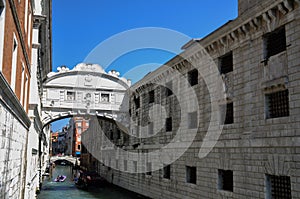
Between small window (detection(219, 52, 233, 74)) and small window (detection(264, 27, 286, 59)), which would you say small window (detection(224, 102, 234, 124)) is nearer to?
small window (detection(219, 52, 233, 74))

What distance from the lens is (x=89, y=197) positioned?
885 inches

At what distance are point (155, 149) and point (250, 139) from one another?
8.78m

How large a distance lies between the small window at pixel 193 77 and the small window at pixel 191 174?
3.80 metres

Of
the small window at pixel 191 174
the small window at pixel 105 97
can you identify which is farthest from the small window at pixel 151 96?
the small window at pixel 191 174

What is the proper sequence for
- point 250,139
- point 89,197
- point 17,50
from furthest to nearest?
point 89,197
point 250,139
point 17,50

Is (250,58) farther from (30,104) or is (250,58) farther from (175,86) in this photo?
(30,104)

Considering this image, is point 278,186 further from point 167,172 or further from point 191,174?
point 167,172

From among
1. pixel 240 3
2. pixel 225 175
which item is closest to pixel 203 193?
pixel 225 175

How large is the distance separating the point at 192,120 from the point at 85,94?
456 inches

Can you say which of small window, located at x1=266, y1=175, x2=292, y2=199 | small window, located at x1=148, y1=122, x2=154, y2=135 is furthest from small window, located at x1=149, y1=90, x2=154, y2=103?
small window, located at x1=266, y1=175, x2=292, y2=199

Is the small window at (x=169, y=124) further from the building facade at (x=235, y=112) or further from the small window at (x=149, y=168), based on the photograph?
the small window at (x=149, y=168)

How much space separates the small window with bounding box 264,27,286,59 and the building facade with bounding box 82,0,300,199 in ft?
0.10

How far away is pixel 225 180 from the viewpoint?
41.6 ft

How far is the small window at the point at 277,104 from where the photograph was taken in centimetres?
994
